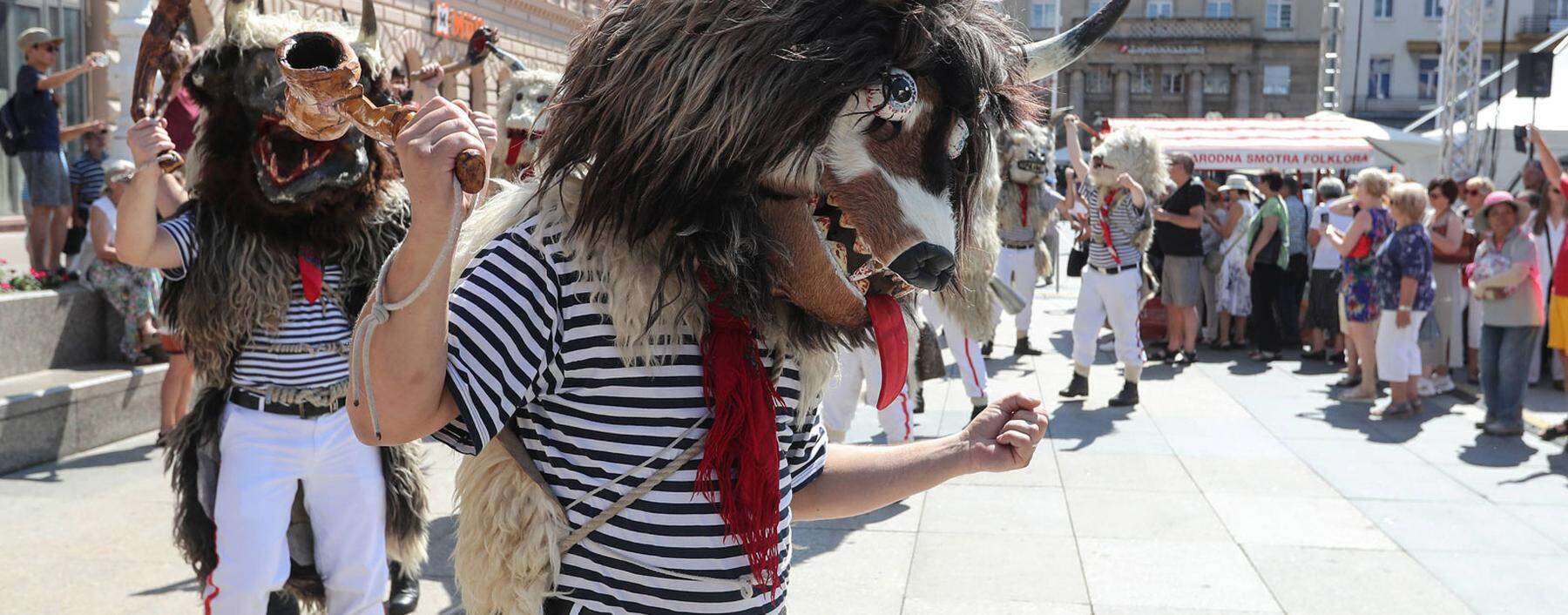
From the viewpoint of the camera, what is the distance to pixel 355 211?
10.8 feet

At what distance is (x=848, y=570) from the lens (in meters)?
4.97

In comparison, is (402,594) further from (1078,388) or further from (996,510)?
(1078,388)

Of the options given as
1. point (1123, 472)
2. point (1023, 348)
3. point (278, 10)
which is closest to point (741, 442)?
point (1123, 472)

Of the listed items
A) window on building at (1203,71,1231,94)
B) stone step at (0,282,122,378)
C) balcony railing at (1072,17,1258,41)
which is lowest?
stone step at (0,282,122,378)

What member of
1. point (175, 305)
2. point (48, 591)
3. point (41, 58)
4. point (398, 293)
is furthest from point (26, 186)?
point (398, 293)

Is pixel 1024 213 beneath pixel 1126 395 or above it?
above

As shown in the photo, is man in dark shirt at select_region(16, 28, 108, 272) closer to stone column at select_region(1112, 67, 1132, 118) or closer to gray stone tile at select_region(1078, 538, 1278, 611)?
gray stone tile at select_region(1078, 538, 1278, 611)

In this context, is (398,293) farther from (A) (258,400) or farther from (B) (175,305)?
(B) (175,305)

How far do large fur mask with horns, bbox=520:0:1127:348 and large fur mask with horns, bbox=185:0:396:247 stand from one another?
5.85 feet

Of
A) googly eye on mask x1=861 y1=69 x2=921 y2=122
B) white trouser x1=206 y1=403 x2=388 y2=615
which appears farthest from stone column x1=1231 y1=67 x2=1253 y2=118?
googly eye on mask x1=861 y1=69 x2=921 y2=122

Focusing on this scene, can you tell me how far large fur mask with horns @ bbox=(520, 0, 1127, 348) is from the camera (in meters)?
1.48

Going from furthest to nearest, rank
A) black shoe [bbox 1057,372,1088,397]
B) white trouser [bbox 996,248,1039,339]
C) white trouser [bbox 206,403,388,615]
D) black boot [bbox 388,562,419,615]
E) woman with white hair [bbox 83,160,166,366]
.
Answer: white trouser [bbox 996,248,1039,339] < black shoe [bbox 1057,372,1088,397] < woman with white hair [bbox 83,160,166,366] < black boot [bbox 388,562,419,615] < white trouser [bbox 206,403,388,615]

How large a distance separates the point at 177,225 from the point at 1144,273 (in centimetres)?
757

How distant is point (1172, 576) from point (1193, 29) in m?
52.5
